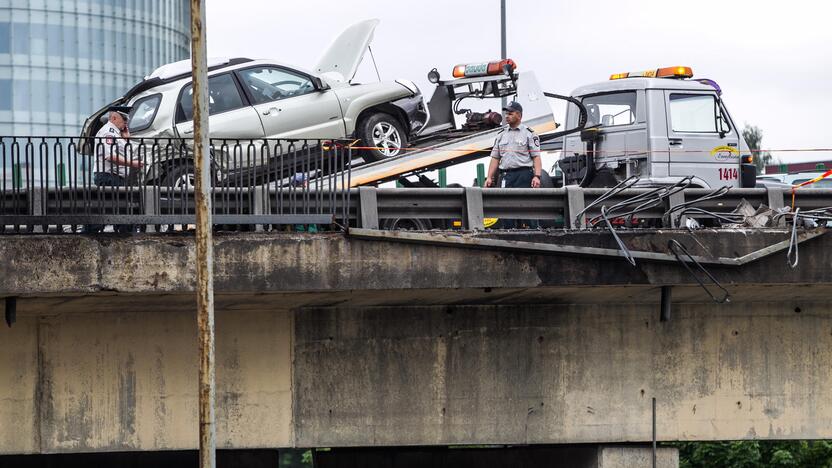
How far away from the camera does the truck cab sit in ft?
54.7

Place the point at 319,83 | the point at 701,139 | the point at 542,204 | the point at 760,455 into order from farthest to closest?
1. the point at 760,455
2. the point at 701,139
3. the point at 319,83
4. the point at 542,204

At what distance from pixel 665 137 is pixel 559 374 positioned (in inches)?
202

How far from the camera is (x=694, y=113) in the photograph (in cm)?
1691

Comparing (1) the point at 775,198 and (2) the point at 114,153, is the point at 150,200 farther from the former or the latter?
(1) the point at 775,198

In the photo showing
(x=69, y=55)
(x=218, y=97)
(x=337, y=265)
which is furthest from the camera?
(x=69, y=55)

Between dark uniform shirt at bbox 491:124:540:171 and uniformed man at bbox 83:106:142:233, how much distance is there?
3.74 metres

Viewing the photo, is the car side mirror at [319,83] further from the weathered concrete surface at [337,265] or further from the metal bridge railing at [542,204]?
the weathered concrete surface at [337,265]

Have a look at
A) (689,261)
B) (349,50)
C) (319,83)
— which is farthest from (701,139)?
(689,261)

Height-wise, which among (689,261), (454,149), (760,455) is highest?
(454,149)

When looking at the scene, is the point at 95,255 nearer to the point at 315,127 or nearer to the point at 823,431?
the point at 315,127

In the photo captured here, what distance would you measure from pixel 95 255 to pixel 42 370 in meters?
1.86

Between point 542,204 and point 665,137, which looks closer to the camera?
point 542,204

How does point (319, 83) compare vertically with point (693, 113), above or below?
above

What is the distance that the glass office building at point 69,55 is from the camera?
68.8 meters
